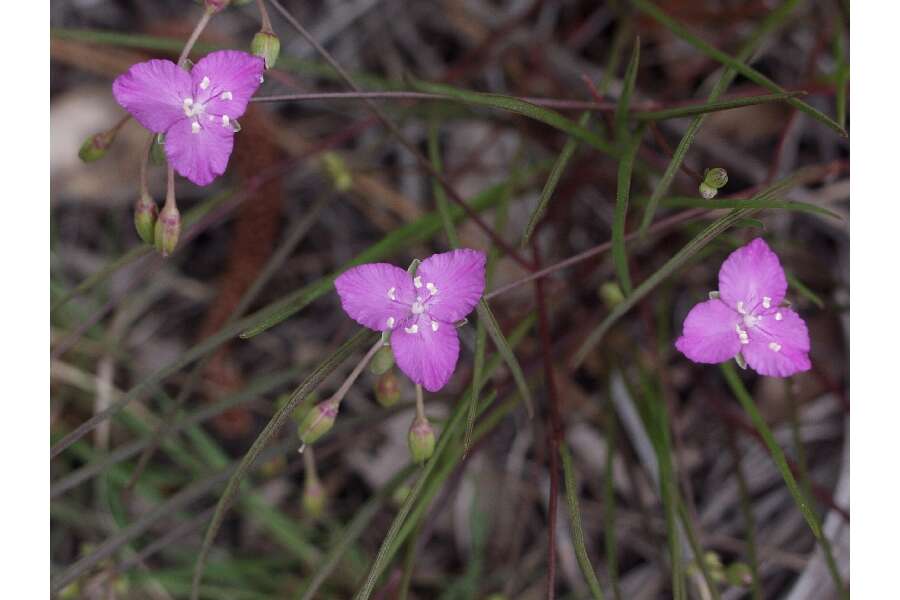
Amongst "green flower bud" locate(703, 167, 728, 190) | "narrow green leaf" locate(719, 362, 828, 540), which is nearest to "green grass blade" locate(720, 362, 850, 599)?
"narrow green leaf" locate(719, 362, 828, 540)

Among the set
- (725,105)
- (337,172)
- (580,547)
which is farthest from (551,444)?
(337,172)

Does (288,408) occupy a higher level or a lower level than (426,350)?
lower

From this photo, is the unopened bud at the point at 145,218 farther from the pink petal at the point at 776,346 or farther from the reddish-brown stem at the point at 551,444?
the pink petal at the point at 776,346

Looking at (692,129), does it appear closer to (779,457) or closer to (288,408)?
(779,457)

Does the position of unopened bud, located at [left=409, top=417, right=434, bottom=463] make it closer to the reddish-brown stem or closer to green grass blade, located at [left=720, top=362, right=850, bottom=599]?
the reddish-brown stem

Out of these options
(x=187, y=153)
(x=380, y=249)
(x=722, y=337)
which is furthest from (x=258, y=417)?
(x=722, y=337)

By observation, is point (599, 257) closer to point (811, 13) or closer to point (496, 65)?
point (496, 65)

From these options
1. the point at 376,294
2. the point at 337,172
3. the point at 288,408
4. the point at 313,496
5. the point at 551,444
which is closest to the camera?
the point at 288,408
